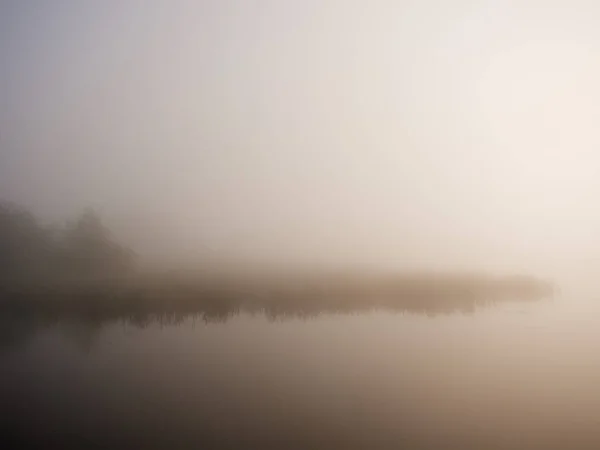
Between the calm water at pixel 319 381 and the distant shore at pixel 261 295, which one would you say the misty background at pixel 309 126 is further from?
the calm water at pixel 319 381

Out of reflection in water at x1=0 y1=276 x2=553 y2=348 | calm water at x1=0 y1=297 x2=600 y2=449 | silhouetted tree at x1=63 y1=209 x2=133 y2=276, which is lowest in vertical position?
calm water at x1=0 y1=297 x2=600 y2=449

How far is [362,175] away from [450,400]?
0.66 metres

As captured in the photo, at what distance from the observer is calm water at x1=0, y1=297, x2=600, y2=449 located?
3.76 ft

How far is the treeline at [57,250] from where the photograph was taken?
1136 mm

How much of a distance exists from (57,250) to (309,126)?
0.73 meters

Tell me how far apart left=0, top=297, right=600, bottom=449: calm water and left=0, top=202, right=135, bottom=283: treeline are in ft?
0.47

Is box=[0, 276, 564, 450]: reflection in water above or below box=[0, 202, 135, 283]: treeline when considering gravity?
below

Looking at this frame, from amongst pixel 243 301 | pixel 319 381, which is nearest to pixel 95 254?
pixel 243 301

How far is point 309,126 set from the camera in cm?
117

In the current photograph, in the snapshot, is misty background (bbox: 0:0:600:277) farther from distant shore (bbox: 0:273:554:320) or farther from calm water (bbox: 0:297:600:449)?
calm water (bbox: 0:297:600:449)

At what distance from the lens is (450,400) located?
1195mm

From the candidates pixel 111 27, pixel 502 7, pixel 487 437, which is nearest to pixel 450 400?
pixel 487 437

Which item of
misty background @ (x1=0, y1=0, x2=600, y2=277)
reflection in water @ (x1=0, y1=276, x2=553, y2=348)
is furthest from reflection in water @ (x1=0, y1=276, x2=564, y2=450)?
misty background @ (x1=0, y1=0, x2=600, y2=277)

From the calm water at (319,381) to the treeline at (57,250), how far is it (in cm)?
14
